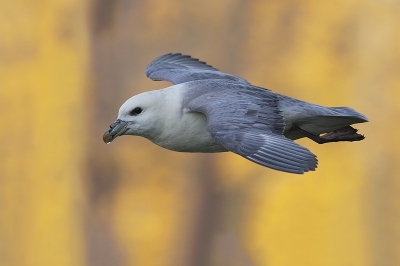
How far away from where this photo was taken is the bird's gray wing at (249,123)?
4625 mm

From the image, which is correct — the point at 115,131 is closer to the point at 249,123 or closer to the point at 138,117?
the point at 138,117

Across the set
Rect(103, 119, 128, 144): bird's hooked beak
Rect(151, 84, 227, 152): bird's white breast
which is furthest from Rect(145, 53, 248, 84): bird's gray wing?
Rect(103, 119, 128, 144): bird's hooked beak

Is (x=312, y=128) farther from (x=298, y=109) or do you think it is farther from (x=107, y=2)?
(x=107, y=2)

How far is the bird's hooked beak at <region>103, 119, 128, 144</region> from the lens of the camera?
528cm

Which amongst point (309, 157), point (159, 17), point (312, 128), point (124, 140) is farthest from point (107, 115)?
point (309, 157)

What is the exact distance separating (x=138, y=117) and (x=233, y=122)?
78 centimetres

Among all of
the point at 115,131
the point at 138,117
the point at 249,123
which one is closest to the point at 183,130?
the point at 138,117

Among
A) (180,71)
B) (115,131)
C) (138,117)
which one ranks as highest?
(180,71)

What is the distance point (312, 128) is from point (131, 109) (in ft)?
4.63

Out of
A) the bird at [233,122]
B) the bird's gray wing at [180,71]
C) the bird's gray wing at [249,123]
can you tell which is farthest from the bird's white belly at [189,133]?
the bird's gray wing at [180,71]

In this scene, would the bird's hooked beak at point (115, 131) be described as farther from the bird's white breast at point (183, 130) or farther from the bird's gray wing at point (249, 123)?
the bird's gray wing at point (249, 123)

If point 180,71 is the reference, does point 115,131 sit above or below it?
below

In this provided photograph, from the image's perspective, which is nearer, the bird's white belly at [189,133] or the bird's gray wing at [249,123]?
the bird's gray wing at [249,123]

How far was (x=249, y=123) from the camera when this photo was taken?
4977 mm
